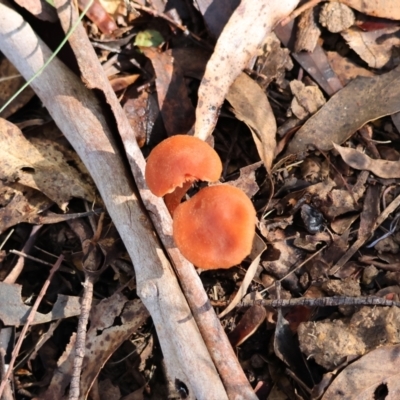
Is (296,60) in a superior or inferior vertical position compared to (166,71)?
inferior

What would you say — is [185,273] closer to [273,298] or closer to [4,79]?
[273,298]

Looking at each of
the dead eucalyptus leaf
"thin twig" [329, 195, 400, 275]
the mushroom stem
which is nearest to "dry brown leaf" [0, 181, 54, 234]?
the mushroom stem

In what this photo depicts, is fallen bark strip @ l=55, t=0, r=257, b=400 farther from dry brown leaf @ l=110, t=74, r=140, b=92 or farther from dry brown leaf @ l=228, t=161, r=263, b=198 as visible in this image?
dry brown leaf @ l=228, t=161, r=263, b=198

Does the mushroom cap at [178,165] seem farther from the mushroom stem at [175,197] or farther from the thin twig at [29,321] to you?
the thin twig at [29,321]

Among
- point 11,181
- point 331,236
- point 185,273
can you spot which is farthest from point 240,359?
point 11,181

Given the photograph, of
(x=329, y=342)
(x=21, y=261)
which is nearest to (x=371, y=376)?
(x=329, y=342)

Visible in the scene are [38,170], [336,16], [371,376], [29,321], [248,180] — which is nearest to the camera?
[371,376]

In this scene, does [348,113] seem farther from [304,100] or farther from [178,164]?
[178,164]
